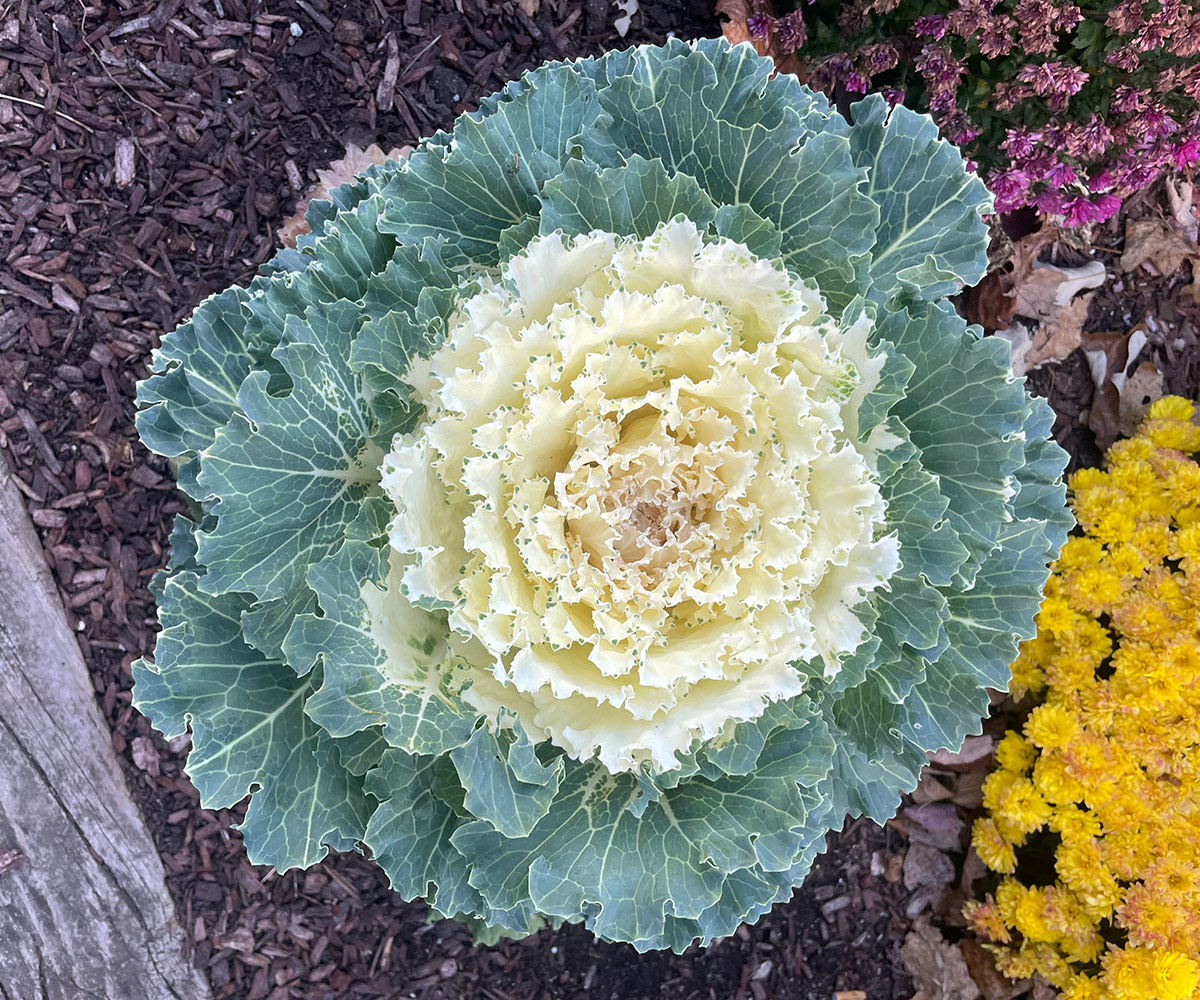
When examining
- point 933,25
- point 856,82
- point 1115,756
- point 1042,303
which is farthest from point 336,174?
point 1115,756

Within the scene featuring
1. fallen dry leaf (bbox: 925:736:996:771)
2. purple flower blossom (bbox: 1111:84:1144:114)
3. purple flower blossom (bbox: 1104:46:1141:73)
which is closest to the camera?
purple flower blossom (bbox: 1104:46:1141:73)

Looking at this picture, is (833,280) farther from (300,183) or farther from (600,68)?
(300,183)

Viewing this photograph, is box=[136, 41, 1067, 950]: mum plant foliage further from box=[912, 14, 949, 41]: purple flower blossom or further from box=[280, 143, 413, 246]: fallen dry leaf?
box=[280, 143, 413, 246]: fallen dry leaf

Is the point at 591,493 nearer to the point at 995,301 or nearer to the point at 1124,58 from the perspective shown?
the point at 1124,58

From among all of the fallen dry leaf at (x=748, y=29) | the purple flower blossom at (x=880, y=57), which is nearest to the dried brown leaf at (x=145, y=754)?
the fallen dry leaf at (x=748, y=29)

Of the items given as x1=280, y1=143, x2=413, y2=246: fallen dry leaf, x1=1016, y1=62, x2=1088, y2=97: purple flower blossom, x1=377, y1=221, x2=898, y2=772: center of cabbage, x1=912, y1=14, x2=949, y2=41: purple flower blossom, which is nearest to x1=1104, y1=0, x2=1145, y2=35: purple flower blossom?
x1=1016, y1=62, x2=1088, y2=97: purple flower blossom

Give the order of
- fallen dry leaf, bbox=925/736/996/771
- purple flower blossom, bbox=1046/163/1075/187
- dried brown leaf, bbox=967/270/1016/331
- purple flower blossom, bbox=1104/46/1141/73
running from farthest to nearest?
1. dried brown leaf, bbox=967/270/1016/331
2. fallen dry leaf, bbox=925/736/996/771
3. purple flower blossom, bbox=1046/163/1075/187
4. purple flower blossom, bbox=1104/46/1141/73

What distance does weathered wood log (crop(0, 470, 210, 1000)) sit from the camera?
115 inches

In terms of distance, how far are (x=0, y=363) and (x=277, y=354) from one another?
184 cm

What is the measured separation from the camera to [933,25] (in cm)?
274

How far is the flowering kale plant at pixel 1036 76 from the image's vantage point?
2.63m

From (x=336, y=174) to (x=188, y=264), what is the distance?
0.55 metres

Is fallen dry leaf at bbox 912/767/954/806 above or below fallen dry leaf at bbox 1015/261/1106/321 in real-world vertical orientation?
below

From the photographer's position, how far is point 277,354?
5.45 feet
